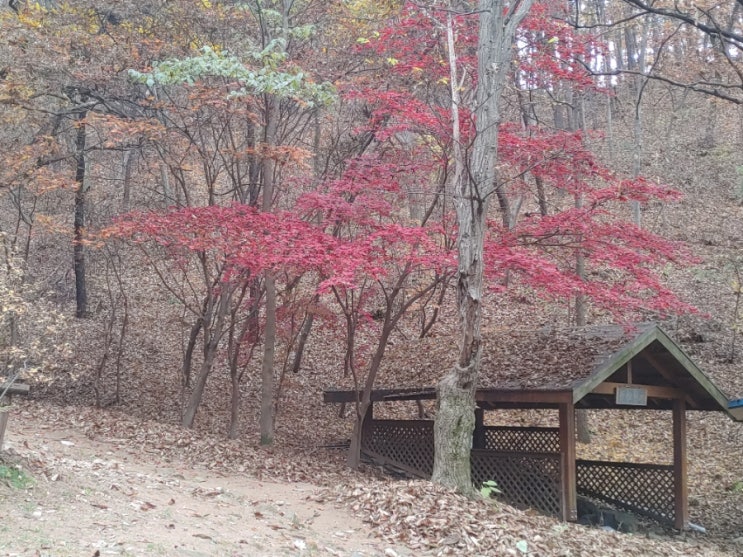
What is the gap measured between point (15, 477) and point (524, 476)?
251 inches

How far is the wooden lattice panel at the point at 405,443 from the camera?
11156mm

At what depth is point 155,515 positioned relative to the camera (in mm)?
5762

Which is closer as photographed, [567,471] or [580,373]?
[580,373]

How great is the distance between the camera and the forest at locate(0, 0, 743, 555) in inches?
335

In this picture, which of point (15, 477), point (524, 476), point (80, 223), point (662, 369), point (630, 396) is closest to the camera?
point (15, 477)

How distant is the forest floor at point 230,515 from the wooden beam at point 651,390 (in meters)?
1.83

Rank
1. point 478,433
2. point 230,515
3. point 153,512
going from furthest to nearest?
1. point 478,433
2. point 230,515
3. point 153,512

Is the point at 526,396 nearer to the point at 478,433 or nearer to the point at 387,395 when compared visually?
the point at 478,433

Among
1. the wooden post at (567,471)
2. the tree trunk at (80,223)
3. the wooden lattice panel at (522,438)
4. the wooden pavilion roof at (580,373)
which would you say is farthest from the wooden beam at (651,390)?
the tree trunk at (80,223)

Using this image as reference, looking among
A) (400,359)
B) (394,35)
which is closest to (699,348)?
(400,359)

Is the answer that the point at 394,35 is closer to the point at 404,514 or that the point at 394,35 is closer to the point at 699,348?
the point at 404,514

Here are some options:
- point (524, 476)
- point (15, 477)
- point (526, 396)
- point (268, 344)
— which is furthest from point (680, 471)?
point (15, 477)

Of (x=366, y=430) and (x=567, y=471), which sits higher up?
(x=567, y=471)

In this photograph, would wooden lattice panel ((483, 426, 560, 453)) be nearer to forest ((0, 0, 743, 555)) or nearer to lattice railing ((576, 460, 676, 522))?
lattice railing ((576, 460, 676, 522))
